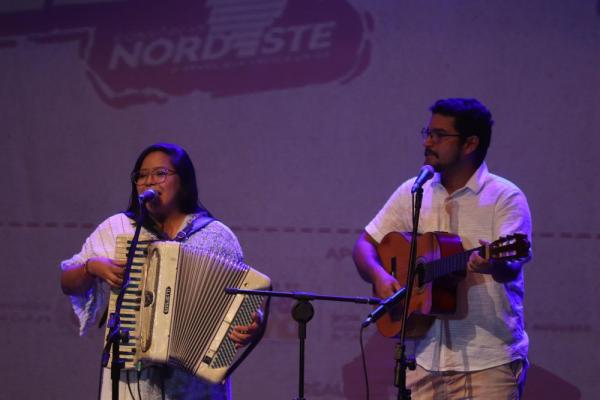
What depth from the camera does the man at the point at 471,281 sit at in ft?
10.5

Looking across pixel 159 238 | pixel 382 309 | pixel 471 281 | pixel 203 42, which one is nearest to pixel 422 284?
pixel 471 281

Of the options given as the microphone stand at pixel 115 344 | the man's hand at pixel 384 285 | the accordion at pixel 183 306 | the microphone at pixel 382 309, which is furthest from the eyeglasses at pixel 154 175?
the microphone at pixel 382 309

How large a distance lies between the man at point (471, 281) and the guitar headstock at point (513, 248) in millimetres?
137

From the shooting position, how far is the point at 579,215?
15.2ft

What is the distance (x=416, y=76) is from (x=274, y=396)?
2.21 metres

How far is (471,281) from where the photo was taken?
327 cm

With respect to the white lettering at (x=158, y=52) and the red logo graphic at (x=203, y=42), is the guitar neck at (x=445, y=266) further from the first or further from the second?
the white lettering at (x=158, y=52)

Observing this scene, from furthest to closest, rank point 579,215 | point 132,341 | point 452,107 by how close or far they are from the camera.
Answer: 1. point 579,215
2. point 452,107
3. point 132,341

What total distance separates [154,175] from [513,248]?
5.30 ft

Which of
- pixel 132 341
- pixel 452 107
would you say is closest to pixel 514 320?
pixel 452 107

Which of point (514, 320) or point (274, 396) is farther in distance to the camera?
point (274, 396)

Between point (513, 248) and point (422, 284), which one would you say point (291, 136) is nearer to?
point (422, 284)

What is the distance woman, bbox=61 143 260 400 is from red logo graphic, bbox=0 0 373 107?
1633 millimetres

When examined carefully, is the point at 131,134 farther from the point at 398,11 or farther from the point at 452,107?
the point at 452,107
